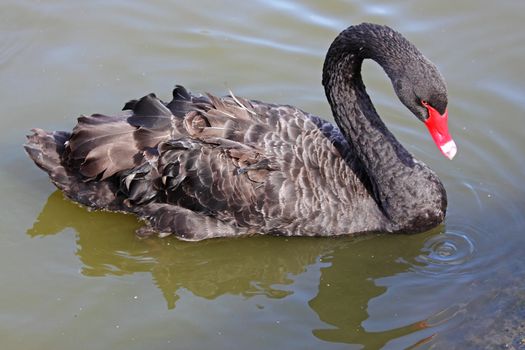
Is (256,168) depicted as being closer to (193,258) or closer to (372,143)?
(193,258)

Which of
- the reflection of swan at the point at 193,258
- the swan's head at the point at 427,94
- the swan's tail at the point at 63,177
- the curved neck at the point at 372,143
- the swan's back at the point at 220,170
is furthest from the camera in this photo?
the swan's tail at the point at 63,177

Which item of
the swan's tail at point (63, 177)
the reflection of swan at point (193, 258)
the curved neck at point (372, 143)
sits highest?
the curved neck at point (372, 143)

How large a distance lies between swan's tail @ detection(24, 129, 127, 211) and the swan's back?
30 millimetres

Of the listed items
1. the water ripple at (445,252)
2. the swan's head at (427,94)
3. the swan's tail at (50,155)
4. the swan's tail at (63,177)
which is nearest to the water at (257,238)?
the water ripple at (445,252)

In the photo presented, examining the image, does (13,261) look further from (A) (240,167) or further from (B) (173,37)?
(B) (173,37)

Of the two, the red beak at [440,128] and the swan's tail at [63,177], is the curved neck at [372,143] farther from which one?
the swan's tail at [63,177]

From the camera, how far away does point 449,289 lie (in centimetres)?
631

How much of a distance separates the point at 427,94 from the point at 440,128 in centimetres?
32

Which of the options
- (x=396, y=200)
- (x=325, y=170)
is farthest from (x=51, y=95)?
(x=396, y=200)

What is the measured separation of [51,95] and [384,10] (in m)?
3.79

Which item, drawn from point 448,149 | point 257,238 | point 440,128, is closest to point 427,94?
point 440,128

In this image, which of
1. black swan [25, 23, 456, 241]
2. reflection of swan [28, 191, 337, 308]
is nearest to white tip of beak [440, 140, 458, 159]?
black swan [25, 23, 456, 241]

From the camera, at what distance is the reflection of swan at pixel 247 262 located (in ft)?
21.2

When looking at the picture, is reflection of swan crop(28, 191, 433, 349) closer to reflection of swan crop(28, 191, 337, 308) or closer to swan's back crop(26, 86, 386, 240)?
reflection of swan crop(28, 191, 337, 308)
